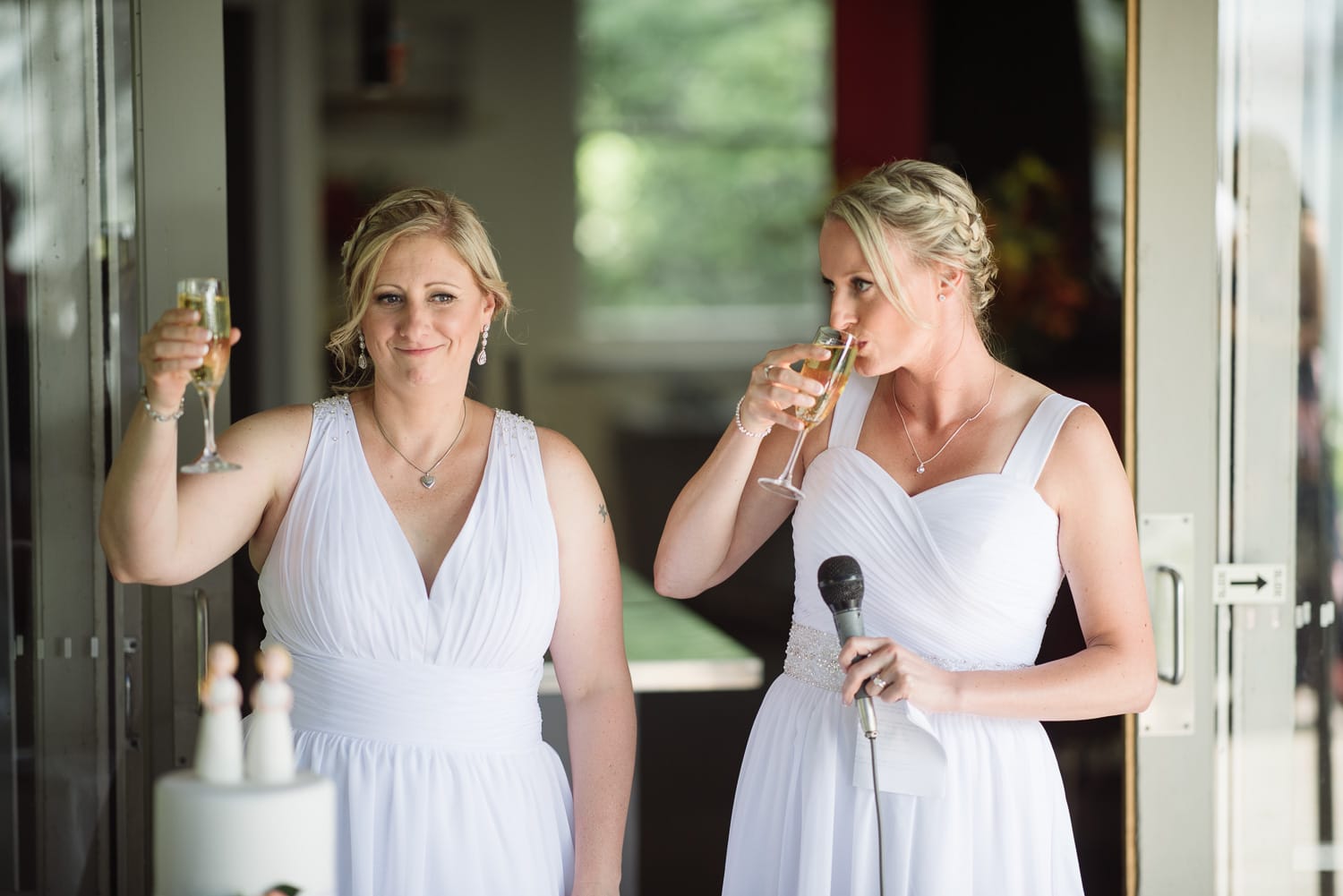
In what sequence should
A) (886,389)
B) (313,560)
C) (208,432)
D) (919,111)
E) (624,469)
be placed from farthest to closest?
(624,469)
(919,111)
(886,389)
(313,560)
(208,432)

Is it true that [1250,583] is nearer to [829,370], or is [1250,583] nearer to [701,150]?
[829,370]

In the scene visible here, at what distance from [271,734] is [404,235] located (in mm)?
915

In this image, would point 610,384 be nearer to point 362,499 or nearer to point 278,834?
point 362,499

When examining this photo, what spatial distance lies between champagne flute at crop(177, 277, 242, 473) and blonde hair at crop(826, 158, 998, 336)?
32.2 inches

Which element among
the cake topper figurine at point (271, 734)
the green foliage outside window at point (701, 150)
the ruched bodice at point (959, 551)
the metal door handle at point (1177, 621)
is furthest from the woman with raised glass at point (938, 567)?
the green foliage outside window at point (701, 150)

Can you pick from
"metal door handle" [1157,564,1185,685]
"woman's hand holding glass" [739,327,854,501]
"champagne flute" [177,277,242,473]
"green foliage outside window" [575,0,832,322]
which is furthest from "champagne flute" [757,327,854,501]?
"green foliage outside window" [575,0,832,322]

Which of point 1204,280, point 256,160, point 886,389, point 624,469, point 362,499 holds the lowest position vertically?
point 624,469

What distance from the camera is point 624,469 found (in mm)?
7605

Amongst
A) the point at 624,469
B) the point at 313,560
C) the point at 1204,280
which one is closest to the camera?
the point at 313,560

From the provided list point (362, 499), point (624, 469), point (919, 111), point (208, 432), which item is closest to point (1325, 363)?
point (362, 499)

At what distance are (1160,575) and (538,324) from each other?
5.69 m

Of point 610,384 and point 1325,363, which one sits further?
point 610,384

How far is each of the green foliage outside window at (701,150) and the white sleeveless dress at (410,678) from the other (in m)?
5.94

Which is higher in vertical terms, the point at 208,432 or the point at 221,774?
the point at 208,432
